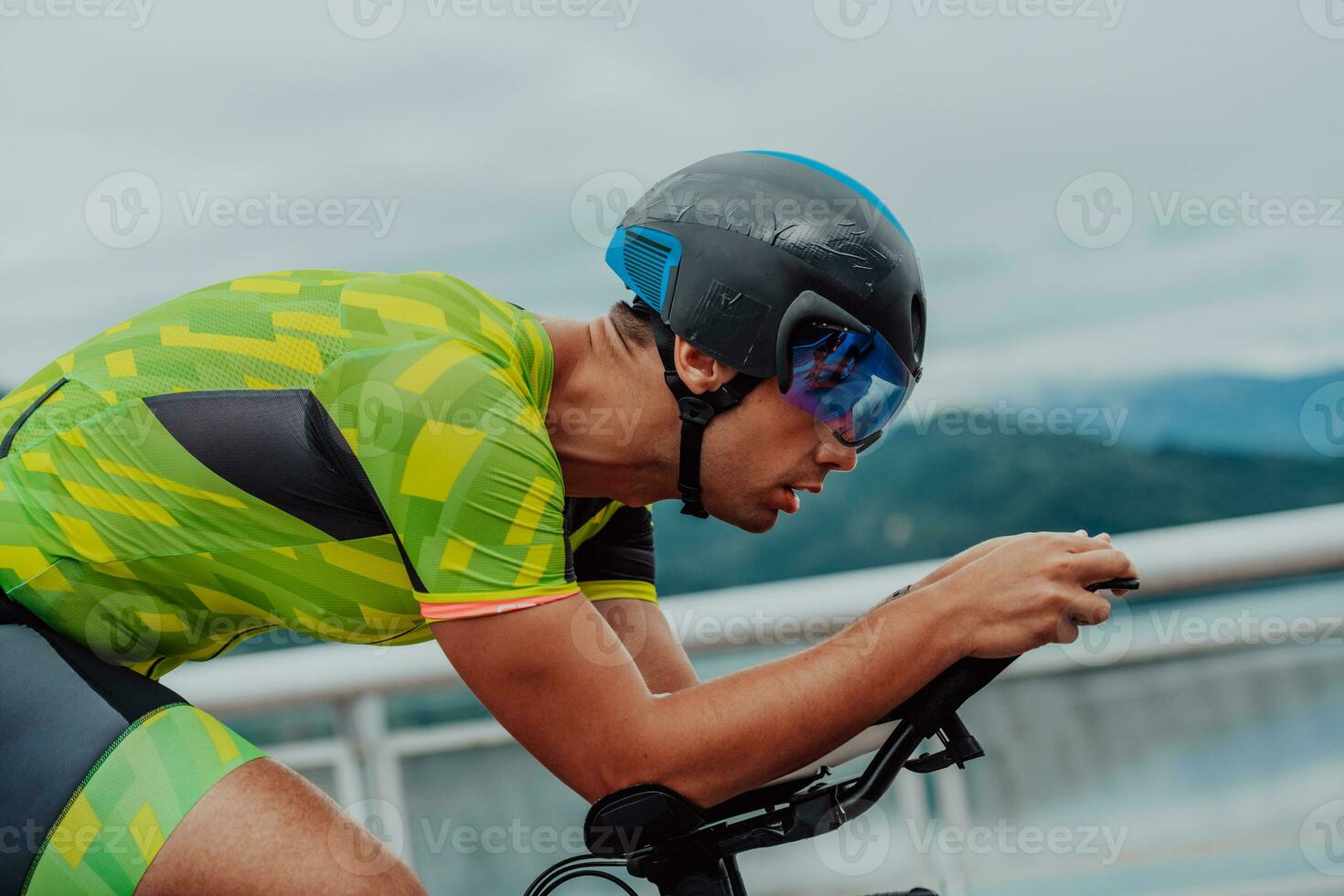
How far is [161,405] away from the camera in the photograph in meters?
1.59

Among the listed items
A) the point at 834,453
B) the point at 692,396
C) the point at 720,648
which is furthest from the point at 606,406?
the point at 720,648

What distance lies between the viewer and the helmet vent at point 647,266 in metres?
1.79

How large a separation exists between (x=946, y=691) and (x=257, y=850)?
0.87m

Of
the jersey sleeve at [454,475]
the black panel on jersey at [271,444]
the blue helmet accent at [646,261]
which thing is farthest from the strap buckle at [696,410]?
the black panel on jersey at [271,444]

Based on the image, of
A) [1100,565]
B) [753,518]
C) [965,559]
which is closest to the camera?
[1100,565]

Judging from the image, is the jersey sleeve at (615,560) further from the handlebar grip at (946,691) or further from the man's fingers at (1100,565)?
the man's fingers at (1100,565)

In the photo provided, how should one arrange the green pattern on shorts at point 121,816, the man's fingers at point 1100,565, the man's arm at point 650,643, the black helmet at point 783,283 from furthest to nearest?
the man's arm at point 650,643 < the black helmet at point 783,283 < the man's fingers at point 1100,565 < the green pattern on shorts at point 121,816

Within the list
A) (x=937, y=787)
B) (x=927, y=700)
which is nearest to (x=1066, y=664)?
(x=937, y=787)

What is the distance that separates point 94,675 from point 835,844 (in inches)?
73.4

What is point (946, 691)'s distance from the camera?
1.58 metres

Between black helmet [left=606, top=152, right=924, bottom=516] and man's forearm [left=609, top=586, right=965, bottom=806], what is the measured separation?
375 millimetres

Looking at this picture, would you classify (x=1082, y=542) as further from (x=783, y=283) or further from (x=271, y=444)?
(x=271, y=444)

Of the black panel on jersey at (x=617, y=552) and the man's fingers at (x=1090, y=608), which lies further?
the black panel on jersey at (x=617, y=552)

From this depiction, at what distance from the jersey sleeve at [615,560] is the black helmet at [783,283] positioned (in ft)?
1.41
